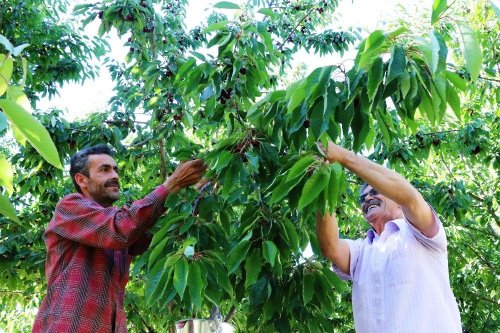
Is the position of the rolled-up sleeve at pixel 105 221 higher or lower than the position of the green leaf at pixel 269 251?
higher

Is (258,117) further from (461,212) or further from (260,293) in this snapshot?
(461,212)

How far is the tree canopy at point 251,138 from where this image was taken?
5.67 ft

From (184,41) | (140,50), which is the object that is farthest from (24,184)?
(184,41)

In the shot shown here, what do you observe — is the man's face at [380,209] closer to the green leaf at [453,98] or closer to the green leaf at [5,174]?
the green leaf at [453,98]

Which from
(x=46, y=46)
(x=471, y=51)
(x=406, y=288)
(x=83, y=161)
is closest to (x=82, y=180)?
(x=83, y=161)

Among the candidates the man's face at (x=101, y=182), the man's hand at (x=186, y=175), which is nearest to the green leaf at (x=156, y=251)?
the man's hand at (x=186, y=175)

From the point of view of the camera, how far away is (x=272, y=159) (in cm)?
244

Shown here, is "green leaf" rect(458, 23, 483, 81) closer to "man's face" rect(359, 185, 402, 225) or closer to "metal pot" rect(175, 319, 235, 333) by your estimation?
"metal pot" rect(175, 319, 235, 333)

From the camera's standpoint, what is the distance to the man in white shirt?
2.34 metres

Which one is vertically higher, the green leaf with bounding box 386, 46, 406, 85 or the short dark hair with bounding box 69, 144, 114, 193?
the short dark hair with bounding box 69, 144, 114, 193

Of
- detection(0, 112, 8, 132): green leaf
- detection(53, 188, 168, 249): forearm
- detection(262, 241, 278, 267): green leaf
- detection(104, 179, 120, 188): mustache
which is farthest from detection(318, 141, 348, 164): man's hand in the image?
detection(0, 112, 8, 132): green leaf

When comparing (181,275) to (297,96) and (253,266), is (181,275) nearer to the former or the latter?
(253,266)

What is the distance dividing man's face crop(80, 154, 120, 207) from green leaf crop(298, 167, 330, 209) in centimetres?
110

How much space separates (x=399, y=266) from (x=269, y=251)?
549 mm
